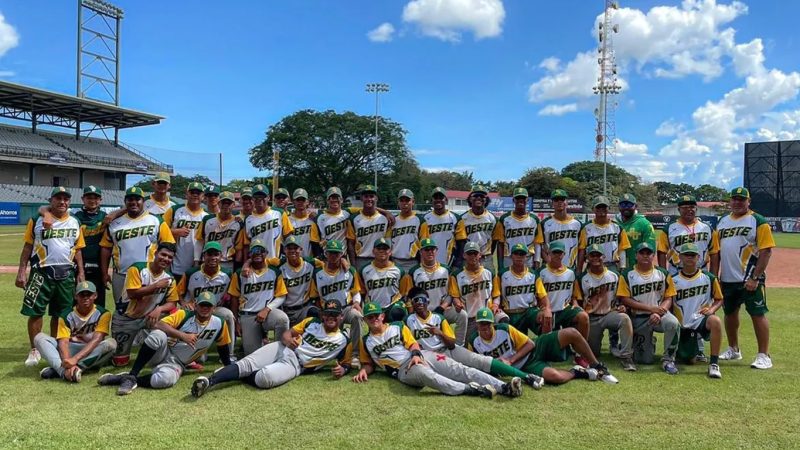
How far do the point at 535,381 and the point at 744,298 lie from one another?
313 centimetres

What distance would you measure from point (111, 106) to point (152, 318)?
175 ft

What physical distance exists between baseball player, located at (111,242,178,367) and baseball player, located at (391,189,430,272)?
2733 mm

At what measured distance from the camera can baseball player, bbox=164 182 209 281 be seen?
6594 millimetres

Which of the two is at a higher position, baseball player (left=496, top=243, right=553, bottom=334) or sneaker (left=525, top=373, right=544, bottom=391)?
baseball player (left=496, top=243, right=553, bottom=334)

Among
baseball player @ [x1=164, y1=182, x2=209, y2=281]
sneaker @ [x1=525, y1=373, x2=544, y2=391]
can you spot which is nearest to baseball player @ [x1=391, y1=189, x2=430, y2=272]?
sneaker @ [x1=525, y1=373, x2=544, y2=391]

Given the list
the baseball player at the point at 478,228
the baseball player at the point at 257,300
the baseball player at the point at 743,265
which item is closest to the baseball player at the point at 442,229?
the baseball player at the point at 478,228

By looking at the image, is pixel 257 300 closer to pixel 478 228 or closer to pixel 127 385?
pixel 127 385

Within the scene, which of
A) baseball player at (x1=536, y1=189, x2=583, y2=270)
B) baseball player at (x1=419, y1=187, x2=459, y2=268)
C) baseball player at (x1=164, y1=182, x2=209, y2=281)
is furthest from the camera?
baseball player at (x1=419, y1=187, x2=459, y2=268)

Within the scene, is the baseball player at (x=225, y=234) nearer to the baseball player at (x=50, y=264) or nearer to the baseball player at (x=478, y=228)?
the baseball player at (x=50, y=264)

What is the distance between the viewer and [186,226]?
6664mm

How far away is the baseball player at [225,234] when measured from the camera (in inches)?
263

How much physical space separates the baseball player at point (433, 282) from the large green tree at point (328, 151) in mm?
53584

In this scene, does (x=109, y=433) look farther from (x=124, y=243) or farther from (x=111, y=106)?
(x=111, y=106)

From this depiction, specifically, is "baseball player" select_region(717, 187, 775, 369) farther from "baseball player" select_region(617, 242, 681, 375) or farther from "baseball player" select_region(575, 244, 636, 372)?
"baseball player" select_region(575, 244, 636, 372)
